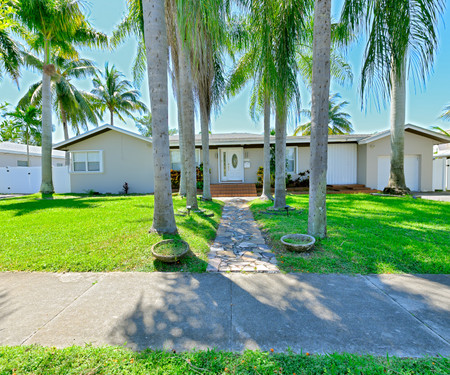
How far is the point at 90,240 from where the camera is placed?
4996 millimetres

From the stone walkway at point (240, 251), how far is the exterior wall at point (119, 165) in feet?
31.4

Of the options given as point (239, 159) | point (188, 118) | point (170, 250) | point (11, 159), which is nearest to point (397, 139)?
point (239, 159)

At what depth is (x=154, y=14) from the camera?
4605mm

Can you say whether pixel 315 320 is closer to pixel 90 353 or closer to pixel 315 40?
pixel 90 353

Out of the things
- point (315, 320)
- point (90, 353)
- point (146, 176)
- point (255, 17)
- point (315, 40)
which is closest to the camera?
point (90, 353)

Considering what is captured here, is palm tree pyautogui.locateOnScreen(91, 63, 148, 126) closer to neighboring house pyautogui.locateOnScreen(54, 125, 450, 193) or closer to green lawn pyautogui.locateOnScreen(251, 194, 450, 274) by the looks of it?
neighboring house pyautogui.locateOnScreen(54, 125, 450, 193)

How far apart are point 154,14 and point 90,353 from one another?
5.50 m

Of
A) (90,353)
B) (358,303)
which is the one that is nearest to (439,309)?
(358,303)

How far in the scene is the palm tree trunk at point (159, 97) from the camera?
463 centimetres

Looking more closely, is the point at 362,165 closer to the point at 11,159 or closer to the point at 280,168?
the point at 280,168

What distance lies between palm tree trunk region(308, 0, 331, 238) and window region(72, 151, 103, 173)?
1467 cm

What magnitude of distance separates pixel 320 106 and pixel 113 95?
2541 cm

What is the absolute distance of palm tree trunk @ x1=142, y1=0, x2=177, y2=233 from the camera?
463 centimetres

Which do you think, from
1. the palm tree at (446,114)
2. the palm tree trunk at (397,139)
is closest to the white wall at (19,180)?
the palm tree trunk at (397,139)
